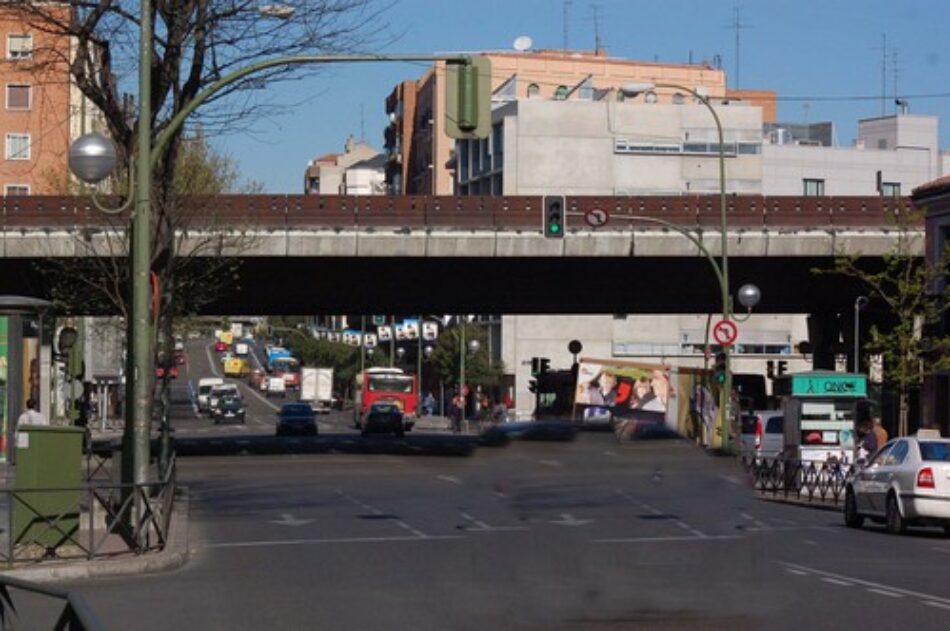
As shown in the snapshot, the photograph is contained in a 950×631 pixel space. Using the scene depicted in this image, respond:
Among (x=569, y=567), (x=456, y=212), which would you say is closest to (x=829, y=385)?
(x=456, y=212)

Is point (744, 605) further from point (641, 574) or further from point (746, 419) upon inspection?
point (746, 419)

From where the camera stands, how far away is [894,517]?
2709cm

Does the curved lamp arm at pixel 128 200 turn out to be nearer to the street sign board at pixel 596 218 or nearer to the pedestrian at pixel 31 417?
the pedestrian at pixel 31 417

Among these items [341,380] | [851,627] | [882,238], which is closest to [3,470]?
[851,627]

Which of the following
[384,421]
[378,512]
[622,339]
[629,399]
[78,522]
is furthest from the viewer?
[622,339]

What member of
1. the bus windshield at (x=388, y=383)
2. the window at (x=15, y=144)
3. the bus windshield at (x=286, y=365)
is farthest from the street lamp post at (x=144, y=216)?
the bus windshield at (x=286, y=365)

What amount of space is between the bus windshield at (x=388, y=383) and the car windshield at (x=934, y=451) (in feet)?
212

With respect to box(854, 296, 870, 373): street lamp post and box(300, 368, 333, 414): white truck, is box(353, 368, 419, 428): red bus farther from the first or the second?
box(854, 296, 870, 373): street lamp post

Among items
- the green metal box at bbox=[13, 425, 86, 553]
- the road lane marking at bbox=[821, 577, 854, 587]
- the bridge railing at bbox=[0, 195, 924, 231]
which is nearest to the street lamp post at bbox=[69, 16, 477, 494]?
the green metal box at bbox=[13, 425, 86, 553]

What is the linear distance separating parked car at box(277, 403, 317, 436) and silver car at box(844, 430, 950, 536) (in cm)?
5152

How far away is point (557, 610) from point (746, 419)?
47.0 metres

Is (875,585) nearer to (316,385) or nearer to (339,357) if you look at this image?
(316,385)

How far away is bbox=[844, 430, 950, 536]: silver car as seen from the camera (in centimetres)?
2627

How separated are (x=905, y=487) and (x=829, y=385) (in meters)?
15.2
